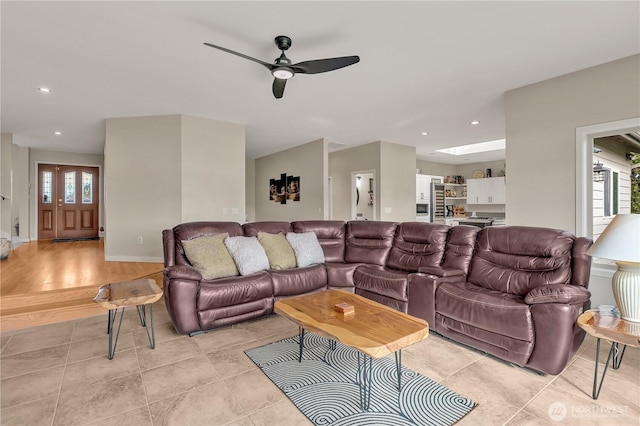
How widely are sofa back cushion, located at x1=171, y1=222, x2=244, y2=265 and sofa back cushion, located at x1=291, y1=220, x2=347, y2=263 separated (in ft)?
2.90

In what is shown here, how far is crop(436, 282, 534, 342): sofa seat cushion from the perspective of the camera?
2.19 m

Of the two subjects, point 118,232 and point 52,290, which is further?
point 118,232

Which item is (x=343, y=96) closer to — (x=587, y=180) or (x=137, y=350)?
(x=587, y=180)

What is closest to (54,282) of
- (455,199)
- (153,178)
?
(153,178)

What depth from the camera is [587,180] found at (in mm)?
3283

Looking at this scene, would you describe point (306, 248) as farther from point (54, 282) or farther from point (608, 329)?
point (54, 282)

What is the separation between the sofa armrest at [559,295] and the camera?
207 centimetres

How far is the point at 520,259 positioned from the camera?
271 cm

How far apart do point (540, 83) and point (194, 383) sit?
4.66 m

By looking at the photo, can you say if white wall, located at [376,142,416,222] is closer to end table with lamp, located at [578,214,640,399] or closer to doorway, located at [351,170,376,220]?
doorway, located at [351,170,376,220]

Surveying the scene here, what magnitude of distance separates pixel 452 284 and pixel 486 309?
44 cm

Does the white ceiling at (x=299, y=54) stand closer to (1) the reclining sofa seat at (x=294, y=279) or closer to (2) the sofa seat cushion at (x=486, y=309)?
(1) the reclining sofa seat at (x=294, y=279)

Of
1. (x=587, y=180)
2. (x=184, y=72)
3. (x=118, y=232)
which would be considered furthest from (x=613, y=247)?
(x=118, y=232)

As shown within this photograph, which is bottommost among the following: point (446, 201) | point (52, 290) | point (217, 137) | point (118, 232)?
point (52, 290)
